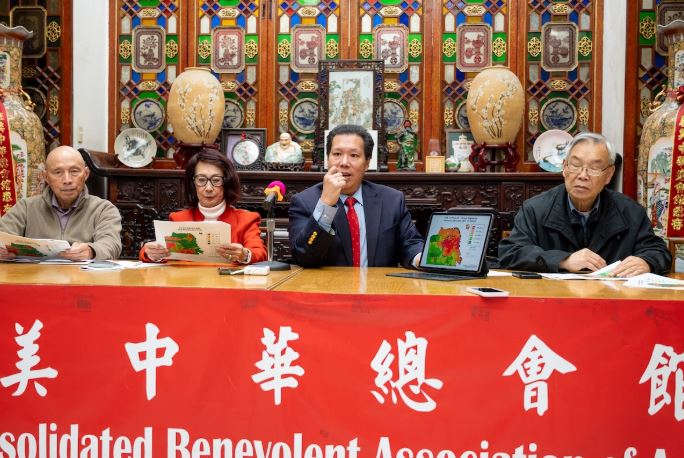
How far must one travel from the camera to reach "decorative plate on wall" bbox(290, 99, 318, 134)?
492 cm

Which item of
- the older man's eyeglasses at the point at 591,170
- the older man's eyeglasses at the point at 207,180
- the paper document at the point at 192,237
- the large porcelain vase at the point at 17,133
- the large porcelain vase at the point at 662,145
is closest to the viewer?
the paper document at the point at 192,237

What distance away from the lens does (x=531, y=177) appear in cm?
435

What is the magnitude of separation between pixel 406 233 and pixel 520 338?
1.29 meters

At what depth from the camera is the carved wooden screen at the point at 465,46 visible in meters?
4.78

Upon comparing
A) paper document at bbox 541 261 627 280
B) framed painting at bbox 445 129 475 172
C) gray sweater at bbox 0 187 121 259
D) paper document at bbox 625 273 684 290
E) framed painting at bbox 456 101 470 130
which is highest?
framed painting at bbox 456 101 470 130

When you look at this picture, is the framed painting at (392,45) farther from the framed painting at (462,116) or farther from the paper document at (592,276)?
the paper document at (592,276)

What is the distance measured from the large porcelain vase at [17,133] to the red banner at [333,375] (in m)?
2.87

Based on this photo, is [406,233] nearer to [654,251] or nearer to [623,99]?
[654,251]

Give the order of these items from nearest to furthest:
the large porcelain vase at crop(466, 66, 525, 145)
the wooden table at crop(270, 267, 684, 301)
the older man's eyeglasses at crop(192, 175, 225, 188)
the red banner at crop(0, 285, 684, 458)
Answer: the red banner at crop(0, 285, 684, 458)
the wooden table at crop(270, 267, 684, 301)
the older man's eyeglasses at crop(192, 175, 225, 188)
the large porcelain vase at crop(466, 66, 525, 145)

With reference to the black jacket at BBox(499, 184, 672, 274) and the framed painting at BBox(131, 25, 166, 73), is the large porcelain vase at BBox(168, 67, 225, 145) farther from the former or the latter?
the black jacket at BBox(499, 184, 672, 274)

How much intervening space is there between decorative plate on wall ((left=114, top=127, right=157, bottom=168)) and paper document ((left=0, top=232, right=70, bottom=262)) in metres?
2.32

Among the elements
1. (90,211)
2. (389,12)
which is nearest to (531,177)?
(389,12)

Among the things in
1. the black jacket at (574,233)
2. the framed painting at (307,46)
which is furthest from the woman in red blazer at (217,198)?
the framed painting at (307,46)

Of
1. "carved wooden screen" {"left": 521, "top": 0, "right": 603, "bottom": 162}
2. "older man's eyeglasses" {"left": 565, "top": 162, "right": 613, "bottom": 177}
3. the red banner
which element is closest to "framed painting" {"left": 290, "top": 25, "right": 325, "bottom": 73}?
"carved wooden screen" {"left": 521, "top": 0, "right": 603, "bottom": 162}
